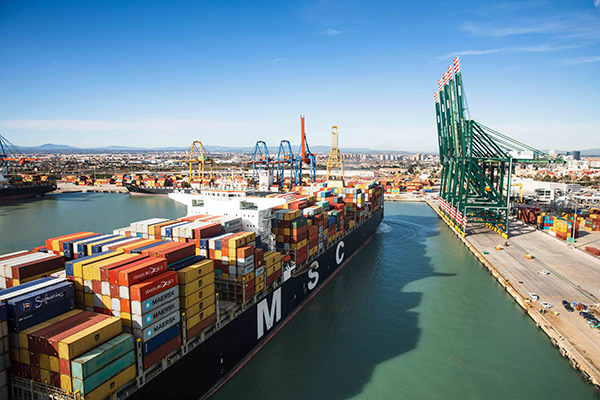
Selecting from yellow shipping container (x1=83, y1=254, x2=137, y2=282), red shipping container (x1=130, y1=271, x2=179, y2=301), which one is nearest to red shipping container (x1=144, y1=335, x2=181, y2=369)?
red shipping container (x1=130, y1=271, x2=179, y2=301)

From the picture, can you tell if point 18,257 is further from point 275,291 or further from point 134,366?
point 275,291

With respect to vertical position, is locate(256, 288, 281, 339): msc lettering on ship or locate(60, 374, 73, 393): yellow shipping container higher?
locate(60, 374, 73, 393): yellow shipping container

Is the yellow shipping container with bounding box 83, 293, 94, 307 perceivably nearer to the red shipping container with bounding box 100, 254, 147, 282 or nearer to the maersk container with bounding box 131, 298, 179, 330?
the red shipping container with bounding box 100, 254, 147, 282

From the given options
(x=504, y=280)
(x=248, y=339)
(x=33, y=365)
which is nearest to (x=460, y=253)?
(x=504, y=280)

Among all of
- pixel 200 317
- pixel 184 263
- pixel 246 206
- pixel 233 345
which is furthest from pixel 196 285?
pixel 246 206

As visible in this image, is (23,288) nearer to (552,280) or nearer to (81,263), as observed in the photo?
(81,263)
